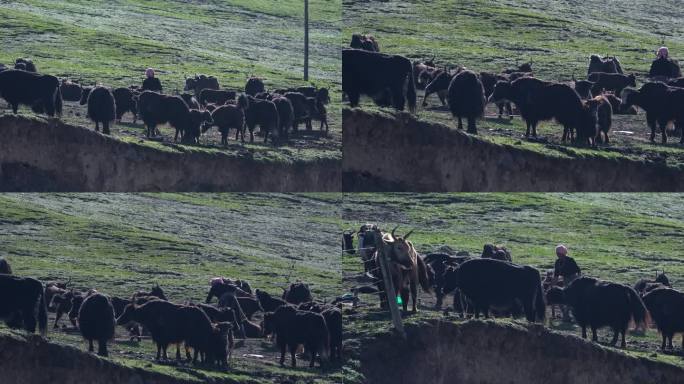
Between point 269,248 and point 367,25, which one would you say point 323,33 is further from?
point 269,248

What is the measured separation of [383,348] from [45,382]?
7.08 m

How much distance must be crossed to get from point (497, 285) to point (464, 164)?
6.82m

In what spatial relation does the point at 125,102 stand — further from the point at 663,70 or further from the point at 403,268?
the point at 663,70

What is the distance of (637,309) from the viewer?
3875cm

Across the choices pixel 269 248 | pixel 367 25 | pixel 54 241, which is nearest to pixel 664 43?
pixel 367 25

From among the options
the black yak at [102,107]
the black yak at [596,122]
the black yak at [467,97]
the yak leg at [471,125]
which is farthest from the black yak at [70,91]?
the black yak at [596,122]

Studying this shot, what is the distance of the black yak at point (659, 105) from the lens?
43.8m

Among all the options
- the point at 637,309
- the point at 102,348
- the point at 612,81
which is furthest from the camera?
the point at 612,81

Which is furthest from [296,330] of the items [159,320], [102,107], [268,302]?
[102,107]

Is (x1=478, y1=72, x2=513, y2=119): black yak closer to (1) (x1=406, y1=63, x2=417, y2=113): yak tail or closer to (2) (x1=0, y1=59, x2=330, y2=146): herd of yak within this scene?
(1) (x1=406, y1=63, x2=417, y2=113): yak tail

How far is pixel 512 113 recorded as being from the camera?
45.2 metres

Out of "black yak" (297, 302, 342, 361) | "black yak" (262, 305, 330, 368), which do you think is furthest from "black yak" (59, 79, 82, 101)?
"black yak" (262, 305, 330, 368)

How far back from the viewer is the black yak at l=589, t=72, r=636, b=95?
161 feet

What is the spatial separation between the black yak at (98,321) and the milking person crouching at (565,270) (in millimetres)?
9860
